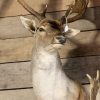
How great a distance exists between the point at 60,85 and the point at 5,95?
0.37m

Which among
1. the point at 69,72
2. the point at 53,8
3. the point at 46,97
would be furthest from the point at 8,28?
the point at 46,97

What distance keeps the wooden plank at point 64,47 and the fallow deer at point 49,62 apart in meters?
0.25

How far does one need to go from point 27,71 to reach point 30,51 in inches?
3.6

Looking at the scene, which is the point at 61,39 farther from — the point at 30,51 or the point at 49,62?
the point at 30,51

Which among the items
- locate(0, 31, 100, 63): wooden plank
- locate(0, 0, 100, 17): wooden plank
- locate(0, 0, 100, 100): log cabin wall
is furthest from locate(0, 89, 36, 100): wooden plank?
locate(0, 0, 100, 17): wooden plank

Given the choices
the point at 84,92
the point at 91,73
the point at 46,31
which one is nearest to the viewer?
the point at 46,31

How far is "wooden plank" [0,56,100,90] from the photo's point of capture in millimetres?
1615

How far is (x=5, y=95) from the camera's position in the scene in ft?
5.34

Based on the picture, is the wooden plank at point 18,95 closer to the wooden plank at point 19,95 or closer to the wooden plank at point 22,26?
the wooden plank at point 19,95

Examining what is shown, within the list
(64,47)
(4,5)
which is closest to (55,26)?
(64,47)

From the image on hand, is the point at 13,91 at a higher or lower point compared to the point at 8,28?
lower

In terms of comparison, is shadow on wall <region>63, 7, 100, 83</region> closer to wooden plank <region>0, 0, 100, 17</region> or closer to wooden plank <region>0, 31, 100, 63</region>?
wooden plank <region>0, 31, 100, 63</region>

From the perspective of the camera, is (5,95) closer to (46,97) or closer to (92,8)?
(46,97)

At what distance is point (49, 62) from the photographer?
1351 mm
